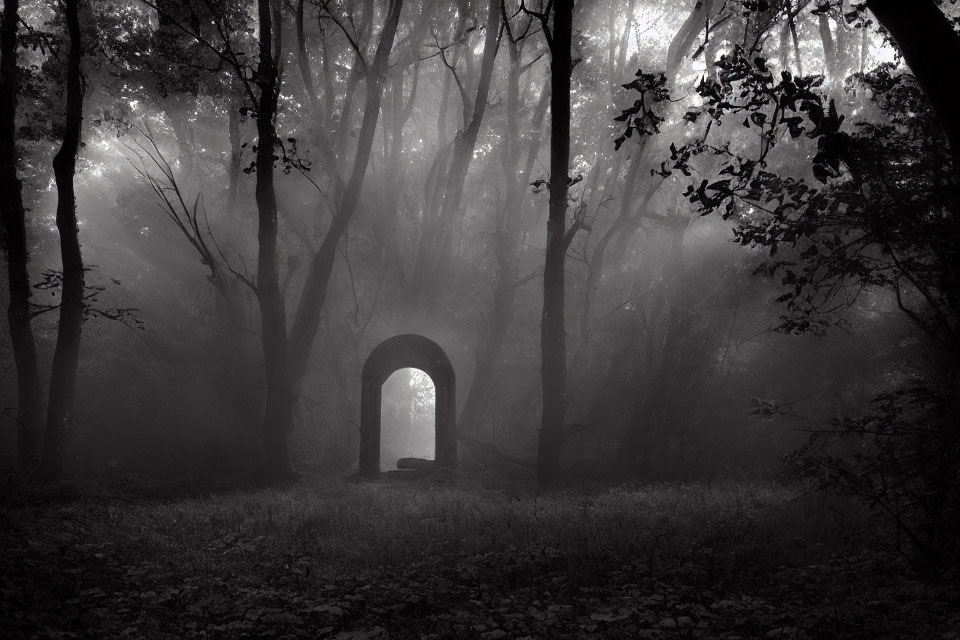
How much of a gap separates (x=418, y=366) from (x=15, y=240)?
8714mm

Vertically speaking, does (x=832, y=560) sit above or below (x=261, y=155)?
below

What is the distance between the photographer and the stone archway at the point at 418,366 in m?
15.3

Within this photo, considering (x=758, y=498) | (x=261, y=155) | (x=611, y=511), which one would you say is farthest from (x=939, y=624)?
(x=261, y=155)

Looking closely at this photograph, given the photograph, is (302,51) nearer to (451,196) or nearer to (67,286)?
(451,196)

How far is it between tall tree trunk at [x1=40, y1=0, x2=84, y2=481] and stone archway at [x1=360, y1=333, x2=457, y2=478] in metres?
6.12

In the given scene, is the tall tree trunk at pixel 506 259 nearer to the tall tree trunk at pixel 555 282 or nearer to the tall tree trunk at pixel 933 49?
the tall tree trunk at pixel 555 282

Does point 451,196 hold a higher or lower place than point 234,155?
lower

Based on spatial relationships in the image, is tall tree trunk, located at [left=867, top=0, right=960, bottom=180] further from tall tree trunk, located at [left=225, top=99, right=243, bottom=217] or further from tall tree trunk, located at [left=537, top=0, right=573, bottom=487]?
tall tree trunk, located at [left=225, top=99, right=243, bottom=217]

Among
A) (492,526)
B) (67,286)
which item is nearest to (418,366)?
(67,286)

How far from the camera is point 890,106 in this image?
6.80m

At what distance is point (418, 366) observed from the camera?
15.7 m

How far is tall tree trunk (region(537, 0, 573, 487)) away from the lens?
482 inches

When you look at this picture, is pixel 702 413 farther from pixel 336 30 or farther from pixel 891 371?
pixel 336 30

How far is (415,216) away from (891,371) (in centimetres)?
1620
